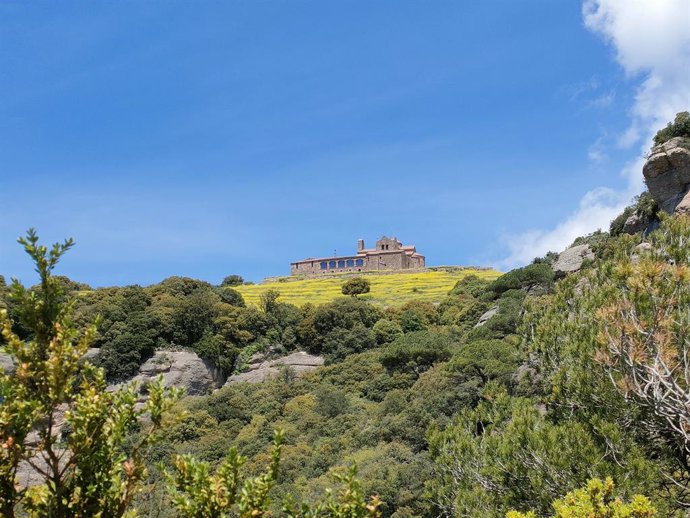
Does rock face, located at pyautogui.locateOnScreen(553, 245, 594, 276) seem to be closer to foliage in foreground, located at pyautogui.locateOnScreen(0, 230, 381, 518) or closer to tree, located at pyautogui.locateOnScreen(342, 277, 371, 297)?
tree, located at pyautogui.locateOnScreen(342, 277, 371, 297)

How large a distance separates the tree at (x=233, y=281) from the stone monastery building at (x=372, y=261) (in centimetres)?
1148

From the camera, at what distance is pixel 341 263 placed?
106 metres

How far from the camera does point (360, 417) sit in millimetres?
35562

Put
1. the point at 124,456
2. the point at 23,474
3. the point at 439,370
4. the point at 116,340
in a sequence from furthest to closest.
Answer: the point at 116,340 < the point at 439,370 < the point at 23,474 < the point at 124,456

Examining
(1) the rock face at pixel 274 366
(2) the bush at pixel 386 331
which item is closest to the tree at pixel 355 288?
(2) the bush at pixel 386 331

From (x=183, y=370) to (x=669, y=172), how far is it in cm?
3703

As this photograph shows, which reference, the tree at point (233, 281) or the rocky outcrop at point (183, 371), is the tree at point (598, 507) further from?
the tree at point (233, 281)

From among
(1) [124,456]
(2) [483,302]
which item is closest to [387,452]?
(1) [124,456]

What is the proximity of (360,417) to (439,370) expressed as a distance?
17.6 ft

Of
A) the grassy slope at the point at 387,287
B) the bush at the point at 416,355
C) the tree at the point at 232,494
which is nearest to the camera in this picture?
the tree at the point at 232,494

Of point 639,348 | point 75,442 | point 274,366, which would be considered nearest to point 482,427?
point 639,348

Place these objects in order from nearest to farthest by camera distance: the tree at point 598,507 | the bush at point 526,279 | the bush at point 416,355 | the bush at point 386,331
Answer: the tree at point 598,507
the bush at point 416,355
the bush at point 526,279
the bush at point 386,331

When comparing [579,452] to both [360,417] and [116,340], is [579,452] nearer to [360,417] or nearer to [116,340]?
[360,417]

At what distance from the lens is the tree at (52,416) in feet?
15.3
